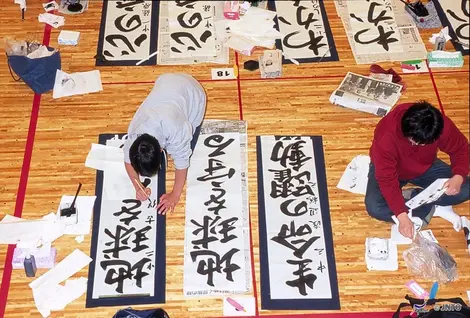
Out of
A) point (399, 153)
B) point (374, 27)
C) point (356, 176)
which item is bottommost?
point (356, 176)

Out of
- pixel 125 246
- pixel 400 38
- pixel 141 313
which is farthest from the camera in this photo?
pixel 400 38

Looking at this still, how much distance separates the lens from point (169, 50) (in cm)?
509

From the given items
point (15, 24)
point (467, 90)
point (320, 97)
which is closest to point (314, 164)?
point (320, 97)

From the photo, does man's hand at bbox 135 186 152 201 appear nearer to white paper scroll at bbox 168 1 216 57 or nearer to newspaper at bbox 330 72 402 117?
white paper scroll at bbox 168 1 216 57

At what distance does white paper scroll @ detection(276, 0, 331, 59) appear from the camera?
5082 millimetres

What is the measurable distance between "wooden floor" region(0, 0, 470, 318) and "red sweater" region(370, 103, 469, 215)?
0.38 meters

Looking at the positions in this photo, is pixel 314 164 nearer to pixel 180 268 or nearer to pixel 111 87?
pixel 180 268

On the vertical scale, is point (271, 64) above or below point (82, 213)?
above

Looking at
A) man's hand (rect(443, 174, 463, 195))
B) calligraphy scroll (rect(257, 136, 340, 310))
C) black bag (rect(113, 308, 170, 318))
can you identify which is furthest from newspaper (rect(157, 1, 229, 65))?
black bag (rect(113, 308, 170, 318))

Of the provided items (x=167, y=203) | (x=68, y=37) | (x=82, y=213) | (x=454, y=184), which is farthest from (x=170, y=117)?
(x=68, y=37)

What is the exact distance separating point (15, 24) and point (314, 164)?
2776mm

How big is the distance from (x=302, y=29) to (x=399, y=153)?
6.22 feet

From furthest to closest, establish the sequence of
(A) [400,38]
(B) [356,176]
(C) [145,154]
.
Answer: (A) [400,38] → (B) [356,176] → (C) [145,154]

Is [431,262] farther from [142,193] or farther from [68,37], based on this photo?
Answer: [68,37]
